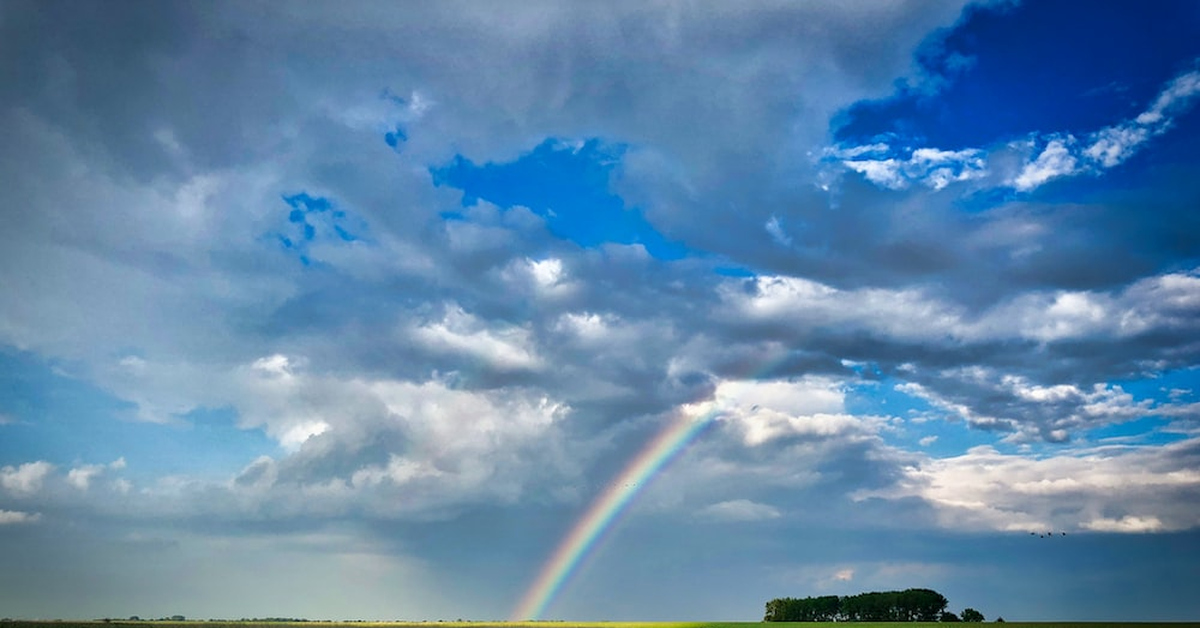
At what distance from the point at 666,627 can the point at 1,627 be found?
148985mm

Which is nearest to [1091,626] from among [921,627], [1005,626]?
[921,627]

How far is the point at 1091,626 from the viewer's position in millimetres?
146125

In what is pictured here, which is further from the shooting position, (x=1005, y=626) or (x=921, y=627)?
(x=1005, y=626)

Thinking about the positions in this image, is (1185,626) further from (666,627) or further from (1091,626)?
(666,627)

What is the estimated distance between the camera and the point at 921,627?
172000 millimetres

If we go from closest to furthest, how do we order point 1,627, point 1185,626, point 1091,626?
1. point 1091,626
2. point 1185,626
3. point 1,627

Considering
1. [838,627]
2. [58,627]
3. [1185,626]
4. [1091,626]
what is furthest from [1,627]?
[1185,626]

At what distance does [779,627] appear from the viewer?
192 metres

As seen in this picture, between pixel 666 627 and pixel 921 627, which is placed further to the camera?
pixel 666 627

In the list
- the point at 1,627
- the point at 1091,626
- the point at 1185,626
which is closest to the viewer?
the point at 1091,626

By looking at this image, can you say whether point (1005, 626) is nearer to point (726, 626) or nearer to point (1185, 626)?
point (1185, 626)

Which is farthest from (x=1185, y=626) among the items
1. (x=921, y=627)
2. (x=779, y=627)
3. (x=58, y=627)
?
(x=58, y=627)

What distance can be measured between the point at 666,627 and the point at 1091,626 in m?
88.5

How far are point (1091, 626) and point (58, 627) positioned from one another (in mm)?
213534
